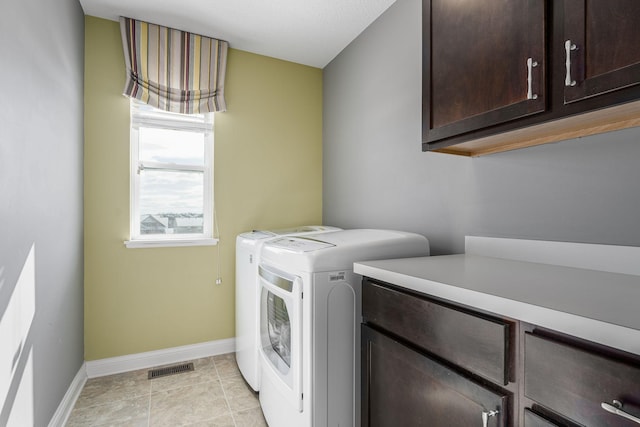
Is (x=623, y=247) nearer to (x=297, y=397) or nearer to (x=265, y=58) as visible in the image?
(x=297, y=397)

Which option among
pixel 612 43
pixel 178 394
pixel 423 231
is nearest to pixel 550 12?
pixel 612 43

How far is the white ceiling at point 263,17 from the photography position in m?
2.12

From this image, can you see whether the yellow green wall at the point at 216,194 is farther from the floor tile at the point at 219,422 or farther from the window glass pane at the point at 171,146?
the floor tile at the point at 219,422

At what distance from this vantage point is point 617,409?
0.55 metres

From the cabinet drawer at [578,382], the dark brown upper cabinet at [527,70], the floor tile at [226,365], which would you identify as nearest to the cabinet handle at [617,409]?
the cabinet drawer at [578,382]

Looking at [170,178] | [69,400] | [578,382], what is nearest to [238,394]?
[69,400]

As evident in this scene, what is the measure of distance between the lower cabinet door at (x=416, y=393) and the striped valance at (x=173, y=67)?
2220mm

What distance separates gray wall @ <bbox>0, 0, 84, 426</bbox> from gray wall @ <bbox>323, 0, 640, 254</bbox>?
6.27ft

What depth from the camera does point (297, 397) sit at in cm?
140

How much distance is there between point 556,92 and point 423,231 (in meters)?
1.07

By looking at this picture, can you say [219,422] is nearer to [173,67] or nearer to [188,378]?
[188,378]

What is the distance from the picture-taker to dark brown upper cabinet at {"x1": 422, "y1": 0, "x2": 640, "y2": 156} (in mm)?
804

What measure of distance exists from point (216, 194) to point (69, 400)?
163 centimetres

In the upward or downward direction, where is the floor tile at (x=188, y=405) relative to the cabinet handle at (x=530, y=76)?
downward
